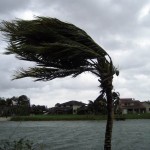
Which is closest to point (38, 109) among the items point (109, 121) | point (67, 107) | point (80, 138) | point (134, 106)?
point (67, 107)

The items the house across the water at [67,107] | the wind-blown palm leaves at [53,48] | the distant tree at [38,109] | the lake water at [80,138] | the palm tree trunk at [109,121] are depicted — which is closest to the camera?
the wind-blown palm leaves at [53,48]

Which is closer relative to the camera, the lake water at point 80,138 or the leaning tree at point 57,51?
the leaning tree at point 57,51

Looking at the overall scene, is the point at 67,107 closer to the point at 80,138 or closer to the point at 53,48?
the point at 80,138

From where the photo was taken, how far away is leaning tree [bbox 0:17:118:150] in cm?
738

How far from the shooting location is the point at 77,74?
7.91 meters

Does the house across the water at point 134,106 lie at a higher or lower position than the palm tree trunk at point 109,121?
higher

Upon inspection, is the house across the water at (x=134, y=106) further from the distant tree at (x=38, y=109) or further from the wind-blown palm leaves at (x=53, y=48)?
the wind-blown palm leaves at (x=53, y=48)

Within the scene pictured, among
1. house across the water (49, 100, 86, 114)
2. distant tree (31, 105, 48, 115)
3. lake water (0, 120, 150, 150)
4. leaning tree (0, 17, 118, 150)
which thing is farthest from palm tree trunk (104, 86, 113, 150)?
distant tree (31, 105, 48, 115)

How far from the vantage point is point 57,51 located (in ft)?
24.5

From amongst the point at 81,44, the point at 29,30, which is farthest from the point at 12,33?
the point at 81,44

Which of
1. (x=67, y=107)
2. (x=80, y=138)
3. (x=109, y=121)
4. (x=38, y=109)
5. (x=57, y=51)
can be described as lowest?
(x=80, y=138)

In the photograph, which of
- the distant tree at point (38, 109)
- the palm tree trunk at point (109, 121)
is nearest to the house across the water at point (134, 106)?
the distant tree at point (38, 109)

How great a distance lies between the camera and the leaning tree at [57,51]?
7.38 meters

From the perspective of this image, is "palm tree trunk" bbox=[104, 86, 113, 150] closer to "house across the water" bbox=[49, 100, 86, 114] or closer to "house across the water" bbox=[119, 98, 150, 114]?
"house across the water" bbox=[49, 100, 86, 114]
